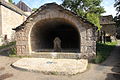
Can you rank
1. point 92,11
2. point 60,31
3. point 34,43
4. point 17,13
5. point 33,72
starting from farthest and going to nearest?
1. point 92,11
2. point 17,13
3. point 60,31
4. point 34,43
5. point 33,72

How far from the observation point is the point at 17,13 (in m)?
25.2

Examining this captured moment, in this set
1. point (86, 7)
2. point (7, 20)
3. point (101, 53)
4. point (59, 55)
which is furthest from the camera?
point (86, 7)

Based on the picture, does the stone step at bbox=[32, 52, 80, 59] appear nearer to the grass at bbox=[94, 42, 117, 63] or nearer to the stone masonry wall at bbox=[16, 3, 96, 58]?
the stone masonry wall at bbox=[16, 3, 96, 58]

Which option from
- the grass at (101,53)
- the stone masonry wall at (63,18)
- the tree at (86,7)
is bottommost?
the grass at (101,53)

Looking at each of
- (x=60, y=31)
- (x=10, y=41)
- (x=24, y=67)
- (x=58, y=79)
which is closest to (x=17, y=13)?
(x=10, y=41)

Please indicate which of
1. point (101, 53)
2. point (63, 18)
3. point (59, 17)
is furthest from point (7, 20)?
point (101, 53)

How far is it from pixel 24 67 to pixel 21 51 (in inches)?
140

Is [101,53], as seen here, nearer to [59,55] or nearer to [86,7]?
[59,55]

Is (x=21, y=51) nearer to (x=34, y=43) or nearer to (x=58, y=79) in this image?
(x=34, y=43)

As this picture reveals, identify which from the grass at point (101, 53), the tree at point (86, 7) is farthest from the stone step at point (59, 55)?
the tree at point (86, 7)

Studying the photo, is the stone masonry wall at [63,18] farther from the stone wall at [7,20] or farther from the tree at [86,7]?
the tree at [86,7]

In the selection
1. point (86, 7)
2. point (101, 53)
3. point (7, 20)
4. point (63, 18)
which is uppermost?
point (86, 7)


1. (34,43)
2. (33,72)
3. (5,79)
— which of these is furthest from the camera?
(34,43)

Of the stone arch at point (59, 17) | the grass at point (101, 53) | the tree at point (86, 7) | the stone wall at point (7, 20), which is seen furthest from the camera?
the tree at point (86, 7)
